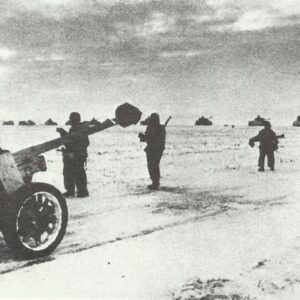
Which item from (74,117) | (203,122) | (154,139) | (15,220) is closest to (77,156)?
(74,117)

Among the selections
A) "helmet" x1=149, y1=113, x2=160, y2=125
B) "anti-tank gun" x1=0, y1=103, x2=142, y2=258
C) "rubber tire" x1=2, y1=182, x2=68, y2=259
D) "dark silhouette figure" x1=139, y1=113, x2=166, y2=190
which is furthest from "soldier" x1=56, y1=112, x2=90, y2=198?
"rubber tire" x1=2, y1=182, x2=68, y2=259

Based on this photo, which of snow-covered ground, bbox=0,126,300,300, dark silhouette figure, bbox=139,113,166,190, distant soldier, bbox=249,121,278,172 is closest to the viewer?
snow-covered ground, bbox=0,126,300,300

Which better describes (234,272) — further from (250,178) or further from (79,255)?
(250,178)

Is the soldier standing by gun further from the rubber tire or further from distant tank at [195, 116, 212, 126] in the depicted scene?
distant tank at [195, 116, 212, 126]

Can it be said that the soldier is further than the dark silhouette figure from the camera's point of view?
No

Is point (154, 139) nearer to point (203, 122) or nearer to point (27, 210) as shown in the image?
point (27, 210)

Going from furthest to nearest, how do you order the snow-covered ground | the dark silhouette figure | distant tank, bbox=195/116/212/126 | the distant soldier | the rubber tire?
distant tank, bbox=195/116/212/126 → the distant soldier → the dark silhouette figure → the rubber tire → the snow-covered ground

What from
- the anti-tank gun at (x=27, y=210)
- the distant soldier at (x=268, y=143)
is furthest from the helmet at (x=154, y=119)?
the anti-tank gun at (x=27, y=210)

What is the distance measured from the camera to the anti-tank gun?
18.5 ft

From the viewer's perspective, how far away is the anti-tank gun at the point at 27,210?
5.64 meters

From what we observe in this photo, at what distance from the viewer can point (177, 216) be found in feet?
27.6

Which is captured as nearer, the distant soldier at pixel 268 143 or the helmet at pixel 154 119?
the helmet at pixel 154 119

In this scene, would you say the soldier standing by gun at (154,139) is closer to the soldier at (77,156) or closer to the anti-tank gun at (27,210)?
the soldier at (77,156)

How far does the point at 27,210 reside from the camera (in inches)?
230
